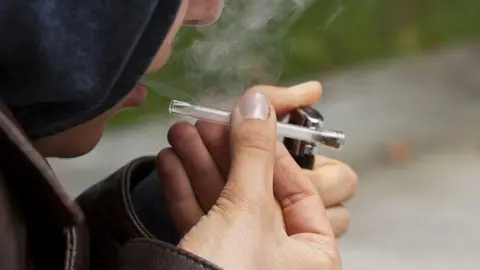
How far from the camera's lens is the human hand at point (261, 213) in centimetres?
39

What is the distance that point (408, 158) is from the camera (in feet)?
2.88

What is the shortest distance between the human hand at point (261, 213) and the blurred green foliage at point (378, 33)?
400 millimetres

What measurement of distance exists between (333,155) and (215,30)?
0.35m

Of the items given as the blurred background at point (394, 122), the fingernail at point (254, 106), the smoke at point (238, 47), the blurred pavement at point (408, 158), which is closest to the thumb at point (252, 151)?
the fingernail at point (254, 106)

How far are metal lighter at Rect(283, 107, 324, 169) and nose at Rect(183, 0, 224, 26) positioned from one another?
105 mm

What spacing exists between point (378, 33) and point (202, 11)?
1.72ft

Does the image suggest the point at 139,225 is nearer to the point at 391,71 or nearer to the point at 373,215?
the point at 373,215

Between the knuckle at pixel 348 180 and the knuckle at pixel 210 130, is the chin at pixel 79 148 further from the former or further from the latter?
the knuckle at pixel 348 180

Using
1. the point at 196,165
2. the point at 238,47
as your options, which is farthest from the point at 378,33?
the point at 196,165

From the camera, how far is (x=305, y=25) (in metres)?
0.80

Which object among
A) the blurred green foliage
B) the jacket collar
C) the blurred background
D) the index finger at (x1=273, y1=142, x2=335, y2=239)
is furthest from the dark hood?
the blurred green foliage

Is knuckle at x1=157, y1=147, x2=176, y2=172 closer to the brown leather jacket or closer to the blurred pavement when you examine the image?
the brown leather jacket

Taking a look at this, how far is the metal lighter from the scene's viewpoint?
20.0 inches

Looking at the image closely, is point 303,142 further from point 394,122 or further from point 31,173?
point 394,122
